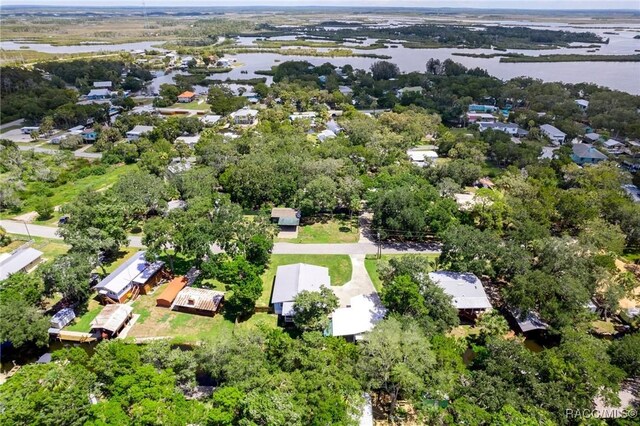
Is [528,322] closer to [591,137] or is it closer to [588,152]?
[588,152]

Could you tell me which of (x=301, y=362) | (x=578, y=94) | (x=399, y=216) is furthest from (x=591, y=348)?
(x=578, y=94)

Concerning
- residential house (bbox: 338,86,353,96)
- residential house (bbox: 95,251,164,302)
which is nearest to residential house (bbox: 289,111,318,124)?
residential house (bbox: 338,86,353,96)

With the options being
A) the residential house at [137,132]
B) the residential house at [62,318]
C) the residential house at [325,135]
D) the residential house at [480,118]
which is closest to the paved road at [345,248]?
the residential house at [62,318]

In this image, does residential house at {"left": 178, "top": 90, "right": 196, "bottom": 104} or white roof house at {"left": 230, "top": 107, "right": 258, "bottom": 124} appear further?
residential house at {"left": 178, "top": 90, "right": 196, "bottom": 104}

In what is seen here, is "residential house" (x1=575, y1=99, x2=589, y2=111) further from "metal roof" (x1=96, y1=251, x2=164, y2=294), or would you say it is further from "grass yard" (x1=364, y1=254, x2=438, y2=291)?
"metal roof" (x1=96, y1=251, x2=164, y2=294)

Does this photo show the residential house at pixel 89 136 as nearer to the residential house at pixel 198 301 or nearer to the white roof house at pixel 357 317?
the residential house at pixel 198 301

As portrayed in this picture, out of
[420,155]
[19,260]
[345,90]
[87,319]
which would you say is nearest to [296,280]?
[87,319]
